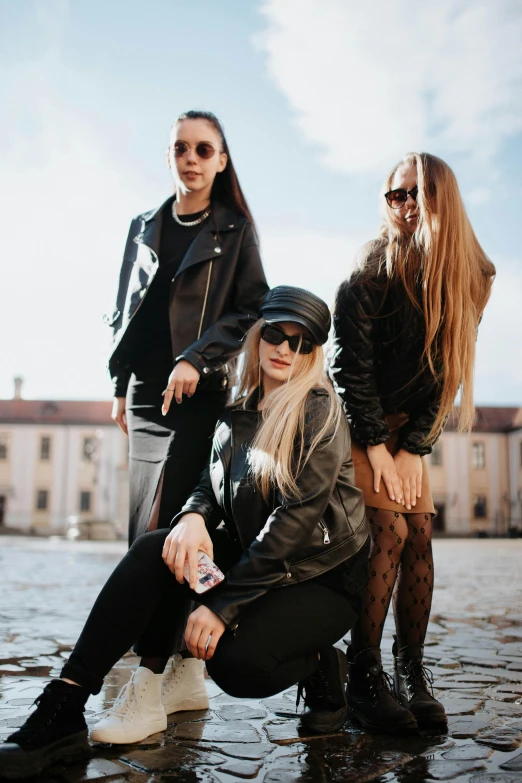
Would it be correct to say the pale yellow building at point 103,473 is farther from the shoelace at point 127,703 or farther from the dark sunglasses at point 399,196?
the shoelace at point 127,703

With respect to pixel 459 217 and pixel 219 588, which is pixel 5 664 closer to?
pixel 219 588

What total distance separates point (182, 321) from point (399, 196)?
95 cm

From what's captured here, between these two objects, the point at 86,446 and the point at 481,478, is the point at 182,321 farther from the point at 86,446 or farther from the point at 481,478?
the point at 481,478

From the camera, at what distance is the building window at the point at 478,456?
4984 centimetres

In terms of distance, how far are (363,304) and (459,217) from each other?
466 millimetres

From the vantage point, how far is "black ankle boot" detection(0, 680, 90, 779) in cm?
204

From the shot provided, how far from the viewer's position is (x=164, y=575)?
2363mm

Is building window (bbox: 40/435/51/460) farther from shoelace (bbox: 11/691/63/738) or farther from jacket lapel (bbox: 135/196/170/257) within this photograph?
shoelace (bbox: 11/691/63/738)

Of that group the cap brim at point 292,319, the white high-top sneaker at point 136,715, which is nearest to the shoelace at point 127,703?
the white high-top sneaker at point 136,715

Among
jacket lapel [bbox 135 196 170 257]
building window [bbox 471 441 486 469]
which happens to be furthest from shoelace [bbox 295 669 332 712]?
building window [bbox 471 441 486 469]

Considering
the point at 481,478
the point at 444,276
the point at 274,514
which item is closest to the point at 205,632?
the point at 274,514

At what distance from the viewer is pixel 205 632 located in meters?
2.24

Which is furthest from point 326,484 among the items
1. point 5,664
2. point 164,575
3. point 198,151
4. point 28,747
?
point 5,664

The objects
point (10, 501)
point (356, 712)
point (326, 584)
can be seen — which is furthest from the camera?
point (10, 501)
